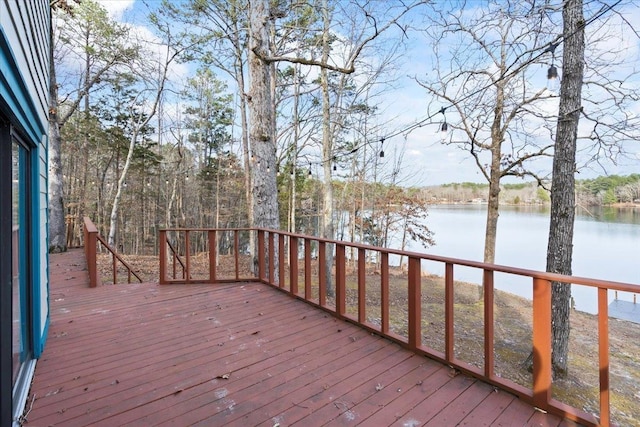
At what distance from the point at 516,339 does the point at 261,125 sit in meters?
6.79

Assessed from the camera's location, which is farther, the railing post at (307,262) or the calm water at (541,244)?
the calm water at (541,244)

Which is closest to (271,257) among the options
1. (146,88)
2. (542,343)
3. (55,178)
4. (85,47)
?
(542,343)

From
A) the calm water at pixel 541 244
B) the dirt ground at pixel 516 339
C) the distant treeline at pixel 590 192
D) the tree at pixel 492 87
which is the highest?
the tree at pixel 492 87

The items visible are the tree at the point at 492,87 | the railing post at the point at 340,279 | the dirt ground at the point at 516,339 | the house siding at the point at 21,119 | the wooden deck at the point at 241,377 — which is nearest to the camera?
the house siding at the point at 21,119

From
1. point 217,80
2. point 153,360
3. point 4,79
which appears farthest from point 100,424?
point 217,80

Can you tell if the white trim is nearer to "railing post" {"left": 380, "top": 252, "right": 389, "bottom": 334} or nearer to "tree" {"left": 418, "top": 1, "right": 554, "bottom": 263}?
"railing post" {"left": 380, "top": 252, "right": 389, "bottom": 334}

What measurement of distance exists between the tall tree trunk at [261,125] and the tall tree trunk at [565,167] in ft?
13.2

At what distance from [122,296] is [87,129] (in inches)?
481

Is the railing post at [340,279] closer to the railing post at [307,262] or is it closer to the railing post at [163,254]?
the railing post at [307,262]

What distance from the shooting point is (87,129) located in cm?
1291

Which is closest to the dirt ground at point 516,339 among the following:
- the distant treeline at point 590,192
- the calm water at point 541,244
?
the calm water at point 541,244

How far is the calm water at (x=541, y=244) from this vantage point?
29.6 feet

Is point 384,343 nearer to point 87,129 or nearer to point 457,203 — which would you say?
point 457,203

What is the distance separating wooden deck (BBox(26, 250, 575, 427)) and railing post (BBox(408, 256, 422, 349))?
0.43 feet
